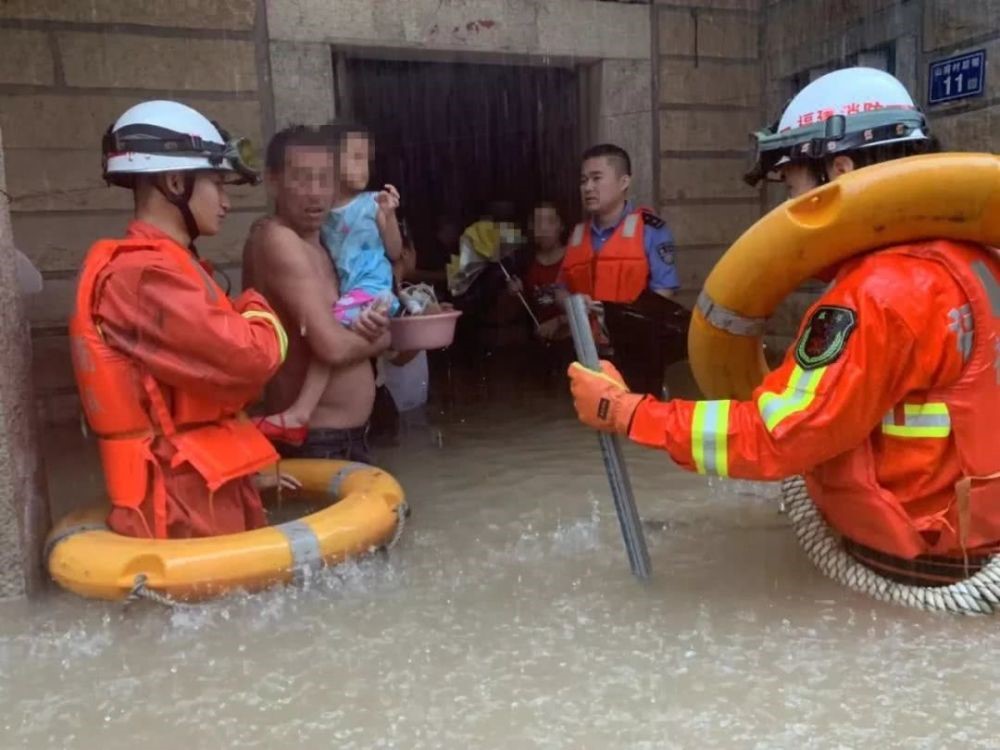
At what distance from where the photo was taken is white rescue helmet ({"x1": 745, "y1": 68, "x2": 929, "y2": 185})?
2752 mm

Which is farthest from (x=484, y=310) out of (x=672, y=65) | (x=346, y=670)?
(x=346, y=670)

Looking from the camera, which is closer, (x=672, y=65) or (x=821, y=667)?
(x=821, y=667)

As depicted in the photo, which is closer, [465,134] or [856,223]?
[856,223]

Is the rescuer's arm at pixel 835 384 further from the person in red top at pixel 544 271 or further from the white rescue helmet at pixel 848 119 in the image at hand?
the person in red top at pixel 544 271

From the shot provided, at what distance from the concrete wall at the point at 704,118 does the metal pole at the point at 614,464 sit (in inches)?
164

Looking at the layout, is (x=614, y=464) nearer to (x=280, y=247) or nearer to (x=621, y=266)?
(x=280, y=247)

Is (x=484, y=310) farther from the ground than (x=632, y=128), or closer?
closer

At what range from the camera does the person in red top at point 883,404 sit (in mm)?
2484

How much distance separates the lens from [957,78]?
527 cm

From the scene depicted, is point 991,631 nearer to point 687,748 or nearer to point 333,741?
A: point 687,748

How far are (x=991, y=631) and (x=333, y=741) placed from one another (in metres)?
1.79

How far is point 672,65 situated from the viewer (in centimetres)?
675

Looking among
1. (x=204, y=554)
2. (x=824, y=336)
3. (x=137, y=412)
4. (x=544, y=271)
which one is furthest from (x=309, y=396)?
(x=544, y=271)

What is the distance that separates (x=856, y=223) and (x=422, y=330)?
199 centimetres
